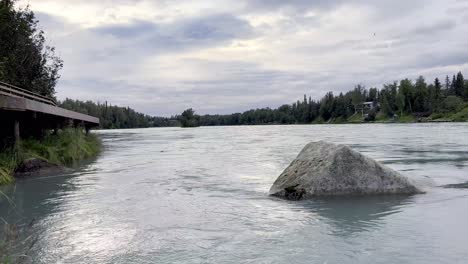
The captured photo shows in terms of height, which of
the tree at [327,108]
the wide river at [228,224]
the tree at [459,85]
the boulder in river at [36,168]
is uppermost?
the tree at [459,85]

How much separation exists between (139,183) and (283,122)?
600 feet

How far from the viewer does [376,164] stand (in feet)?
39.2

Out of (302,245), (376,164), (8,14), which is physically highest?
(8,14)

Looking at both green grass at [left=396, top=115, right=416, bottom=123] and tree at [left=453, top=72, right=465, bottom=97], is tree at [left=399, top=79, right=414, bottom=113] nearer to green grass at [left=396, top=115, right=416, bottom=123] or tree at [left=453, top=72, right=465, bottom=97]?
green grass at [left=396, top=115, right=416, bottom=123]

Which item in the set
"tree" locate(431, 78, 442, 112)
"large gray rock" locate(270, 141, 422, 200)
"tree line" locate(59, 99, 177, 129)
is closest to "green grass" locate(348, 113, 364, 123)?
"tree" locate(431, 78, 442, 112)

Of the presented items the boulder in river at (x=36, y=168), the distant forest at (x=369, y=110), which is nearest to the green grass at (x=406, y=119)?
the distant forest at (x=369, y=110)

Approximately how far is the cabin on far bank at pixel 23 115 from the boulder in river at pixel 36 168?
1.04 metres

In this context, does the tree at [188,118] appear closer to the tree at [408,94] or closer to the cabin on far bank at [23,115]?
the tree at [408,94]

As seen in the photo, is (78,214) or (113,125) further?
(113,125)

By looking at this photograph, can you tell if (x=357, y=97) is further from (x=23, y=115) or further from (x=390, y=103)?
(x=23, y=115)

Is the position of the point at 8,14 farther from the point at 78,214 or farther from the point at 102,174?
the point at 78,214

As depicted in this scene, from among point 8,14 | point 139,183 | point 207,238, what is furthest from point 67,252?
point 8,14

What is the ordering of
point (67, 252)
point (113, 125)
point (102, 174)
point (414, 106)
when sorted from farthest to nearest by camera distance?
point (113, 125)
point (414, 106)
point (102, 174)
point (67, 252)

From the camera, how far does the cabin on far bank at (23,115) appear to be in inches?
608
